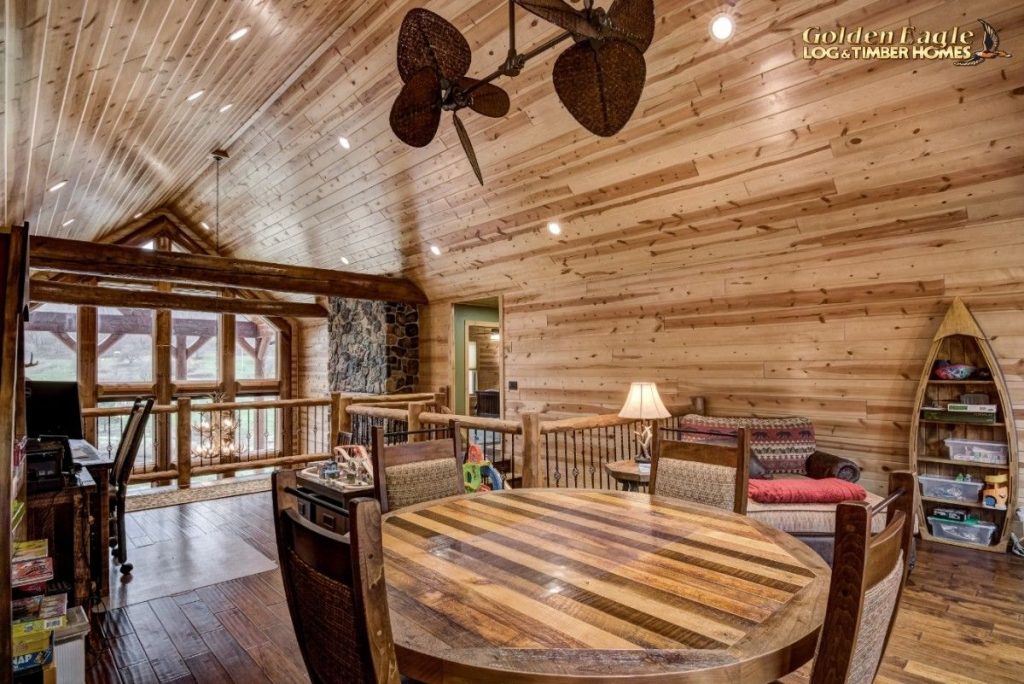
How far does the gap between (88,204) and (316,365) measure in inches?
185

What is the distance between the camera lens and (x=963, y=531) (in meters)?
3.81

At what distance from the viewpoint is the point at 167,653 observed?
2557 millimetres

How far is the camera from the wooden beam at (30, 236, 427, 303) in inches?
212

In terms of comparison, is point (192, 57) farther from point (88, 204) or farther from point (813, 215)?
point (813, 215)

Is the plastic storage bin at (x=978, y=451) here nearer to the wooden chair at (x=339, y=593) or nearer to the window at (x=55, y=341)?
the wooden chair at (x=339, y=593)

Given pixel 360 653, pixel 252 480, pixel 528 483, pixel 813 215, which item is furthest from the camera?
pixel 252 480

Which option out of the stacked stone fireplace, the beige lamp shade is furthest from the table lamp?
the stacked stone fireplace

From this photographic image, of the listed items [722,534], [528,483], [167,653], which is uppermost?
[722,534]

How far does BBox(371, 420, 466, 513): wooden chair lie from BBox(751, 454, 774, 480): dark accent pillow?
2453mm

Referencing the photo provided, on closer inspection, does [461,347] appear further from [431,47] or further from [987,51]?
[987,51]

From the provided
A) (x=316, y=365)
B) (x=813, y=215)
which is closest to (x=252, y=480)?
(x=316, y=365)

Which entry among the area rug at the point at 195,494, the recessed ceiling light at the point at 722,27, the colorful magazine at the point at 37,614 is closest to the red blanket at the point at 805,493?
the recessed ceiling light at the point at 722,27

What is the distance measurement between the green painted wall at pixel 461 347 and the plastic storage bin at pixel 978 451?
5.46 m

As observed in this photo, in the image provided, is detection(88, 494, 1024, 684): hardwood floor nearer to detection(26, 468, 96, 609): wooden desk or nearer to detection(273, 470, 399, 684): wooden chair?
detection(26, 468, 96, 609): wooden desk
